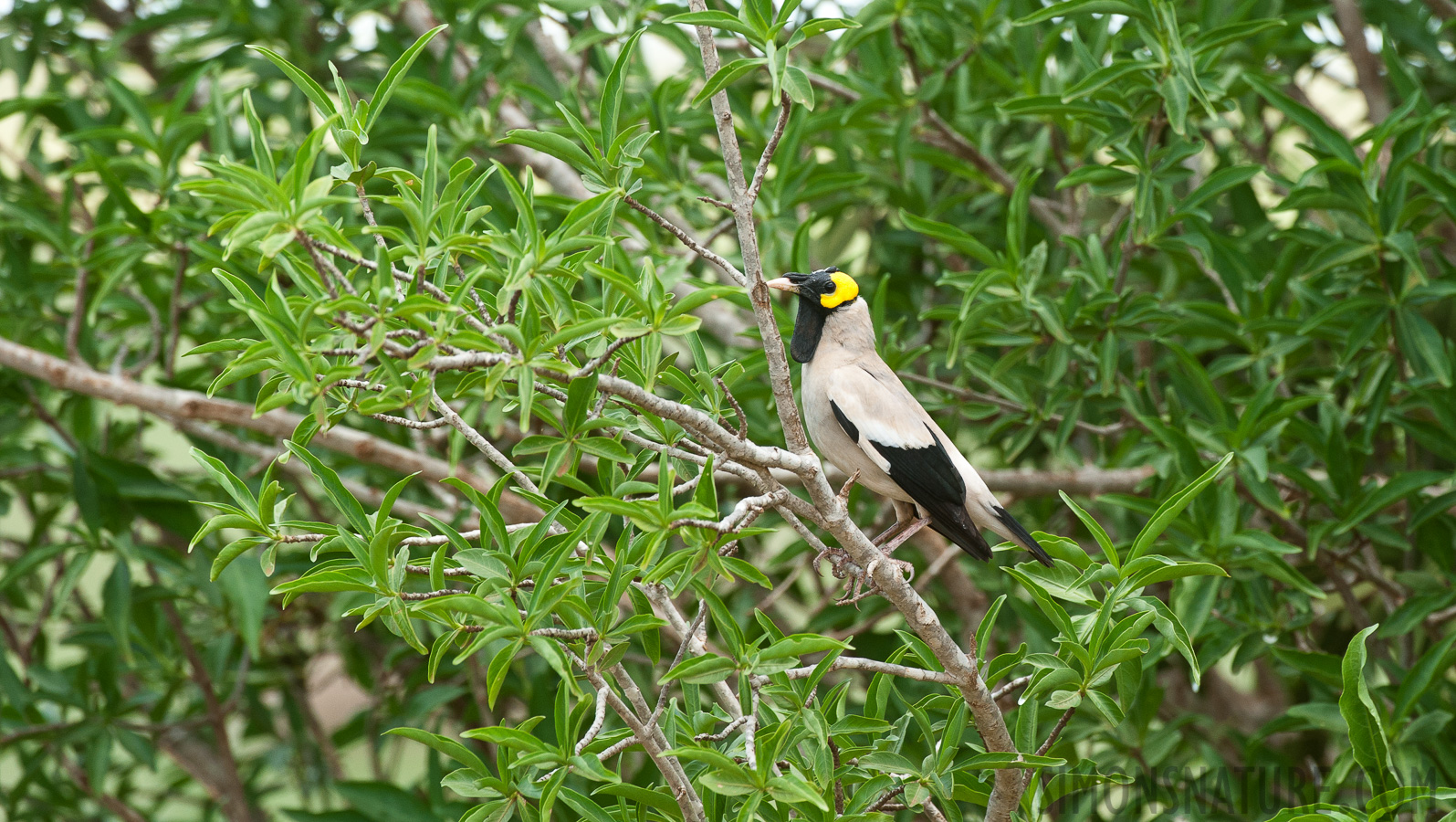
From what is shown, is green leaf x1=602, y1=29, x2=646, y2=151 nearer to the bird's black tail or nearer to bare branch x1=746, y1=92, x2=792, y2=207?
bare branch x1=746, y1=92, x2=792, y2=207

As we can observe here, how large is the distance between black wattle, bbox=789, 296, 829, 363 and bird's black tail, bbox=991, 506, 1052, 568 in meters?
0.63

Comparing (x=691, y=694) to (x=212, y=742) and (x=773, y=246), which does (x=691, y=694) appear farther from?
(x=212, y=742)

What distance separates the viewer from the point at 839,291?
3004 mm

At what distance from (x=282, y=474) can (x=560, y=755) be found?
287 centimetres

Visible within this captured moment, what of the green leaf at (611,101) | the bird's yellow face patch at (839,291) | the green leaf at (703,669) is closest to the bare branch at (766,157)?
the green leaf at (611,101)

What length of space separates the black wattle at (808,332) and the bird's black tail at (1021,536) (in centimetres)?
63

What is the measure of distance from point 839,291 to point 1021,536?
795 mm

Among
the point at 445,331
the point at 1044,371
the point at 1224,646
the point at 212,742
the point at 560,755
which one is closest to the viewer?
the point at 445,331

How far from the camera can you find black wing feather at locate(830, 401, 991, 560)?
8.77 feet

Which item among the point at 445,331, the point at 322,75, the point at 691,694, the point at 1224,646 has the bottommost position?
the point at 1224,646

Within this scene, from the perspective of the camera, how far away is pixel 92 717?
403cm

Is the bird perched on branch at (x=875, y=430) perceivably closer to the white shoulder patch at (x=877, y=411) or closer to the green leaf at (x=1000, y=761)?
the white shoulder patch at (x=877, y=411)

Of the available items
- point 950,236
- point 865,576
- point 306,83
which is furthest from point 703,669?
point 950,236

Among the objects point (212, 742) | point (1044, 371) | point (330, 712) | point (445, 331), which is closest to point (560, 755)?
point (445, 331)
